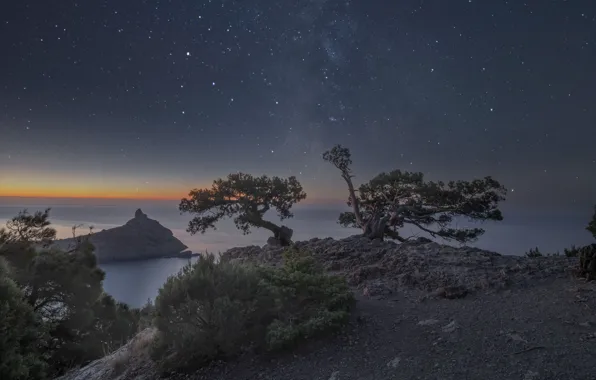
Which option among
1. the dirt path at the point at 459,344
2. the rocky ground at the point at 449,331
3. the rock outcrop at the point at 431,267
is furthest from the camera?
the rock outcrop at the point at 431,267

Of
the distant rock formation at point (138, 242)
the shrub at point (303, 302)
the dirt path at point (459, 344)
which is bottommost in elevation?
the dirt path at point (459, 344)

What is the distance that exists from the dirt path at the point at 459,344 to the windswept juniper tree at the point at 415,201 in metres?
→ 9.05

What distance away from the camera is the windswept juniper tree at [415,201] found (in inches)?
680

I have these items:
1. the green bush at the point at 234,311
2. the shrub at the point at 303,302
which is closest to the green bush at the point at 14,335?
the green bush at the point at 234,311

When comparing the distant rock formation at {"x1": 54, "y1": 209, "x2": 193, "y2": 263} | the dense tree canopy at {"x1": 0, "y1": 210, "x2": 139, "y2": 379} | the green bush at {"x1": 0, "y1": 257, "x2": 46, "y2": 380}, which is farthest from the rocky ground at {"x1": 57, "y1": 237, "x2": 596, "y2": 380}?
the distant rock formation at {"x1": 54, "y1": 209, "x2": 193, "y2": 263}

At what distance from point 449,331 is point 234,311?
376 centimetres

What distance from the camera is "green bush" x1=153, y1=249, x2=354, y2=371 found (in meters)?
7.09

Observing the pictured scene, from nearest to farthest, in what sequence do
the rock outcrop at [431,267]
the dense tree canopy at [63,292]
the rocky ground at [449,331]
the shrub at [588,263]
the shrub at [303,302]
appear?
1. the rocky ground at [449,331]
2. the shrub at [303,302]
3. the shrub at [588,263]
4. the rock outcrop at [431,267]
5. the dense tree canopy at [63,292]

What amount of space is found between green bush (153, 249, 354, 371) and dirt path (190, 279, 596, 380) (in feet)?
1.12

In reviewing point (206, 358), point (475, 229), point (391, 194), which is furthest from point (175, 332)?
point (475, 229)

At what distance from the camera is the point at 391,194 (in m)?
18.6

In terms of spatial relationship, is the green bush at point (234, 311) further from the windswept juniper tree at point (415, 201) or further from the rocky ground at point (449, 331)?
the windswept juniper tree at point (415, 201)

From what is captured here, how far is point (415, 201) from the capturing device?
1788 cm

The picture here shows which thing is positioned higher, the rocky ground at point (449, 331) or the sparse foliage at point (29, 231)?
the sparse foliage at point (29, 231)
